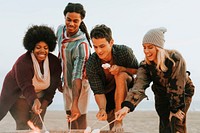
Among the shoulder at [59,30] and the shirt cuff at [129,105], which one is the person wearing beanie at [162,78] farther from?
the shoulder at [59,30]

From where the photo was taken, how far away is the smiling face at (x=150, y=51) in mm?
4035

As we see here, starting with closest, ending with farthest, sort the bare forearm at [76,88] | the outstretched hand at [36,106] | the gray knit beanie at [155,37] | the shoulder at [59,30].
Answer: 1. the gray knit beanie at [155,37]
2. the outstretched hand at [36,106]
3. the bare forearm at [76,88]
4. the shoulder at [59,30]

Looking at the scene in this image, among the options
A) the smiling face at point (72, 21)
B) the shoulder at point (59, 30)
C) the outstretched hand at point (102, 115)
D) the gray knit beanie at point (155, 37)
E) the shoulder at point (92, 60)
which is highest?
the smiling face at point (72, 21)

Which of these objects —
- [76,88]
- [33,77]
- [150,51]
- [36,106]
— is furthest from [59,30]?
[150,51]

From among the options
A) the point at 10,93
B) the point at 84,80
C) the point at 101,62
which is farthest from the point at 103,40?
the point at 10,93

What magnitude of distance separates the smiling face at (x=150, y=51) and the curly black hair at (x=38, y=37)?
133cm

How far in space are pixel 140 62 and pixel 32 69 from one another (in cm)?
137

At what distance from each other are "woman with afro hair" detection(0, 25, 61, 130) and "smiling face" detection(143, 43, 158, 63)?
129 cm

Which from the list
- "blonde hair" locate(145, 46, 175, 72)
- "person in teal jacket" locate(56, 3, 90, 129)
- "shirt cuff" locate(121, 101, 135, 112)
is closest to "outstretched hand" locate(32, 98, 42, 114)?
"person in teal jacket" locate(56, 3, 90, 129)

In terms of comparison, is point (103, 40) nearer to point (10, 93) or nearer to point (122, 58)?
point (122, 58)

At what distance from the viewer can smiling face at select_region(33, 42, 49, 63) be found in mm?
4680

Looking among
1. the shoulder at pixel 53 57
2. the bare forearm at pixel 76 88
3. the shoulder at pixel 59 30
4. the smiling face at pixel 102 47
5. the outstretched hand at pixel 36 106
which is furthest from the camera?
the shoulder at pixel 59 30

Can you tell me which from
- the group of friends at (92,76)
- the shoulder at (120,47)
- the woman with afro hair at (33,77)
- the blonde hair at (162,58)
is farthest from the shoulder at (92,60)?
the blonde hair at (162,58)

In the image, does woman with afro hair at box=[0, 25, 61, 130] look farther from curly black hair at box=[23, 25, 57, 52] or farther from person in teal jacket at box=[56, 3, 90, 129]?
person in teal jacket at box=[56, 3, 90, 129]
